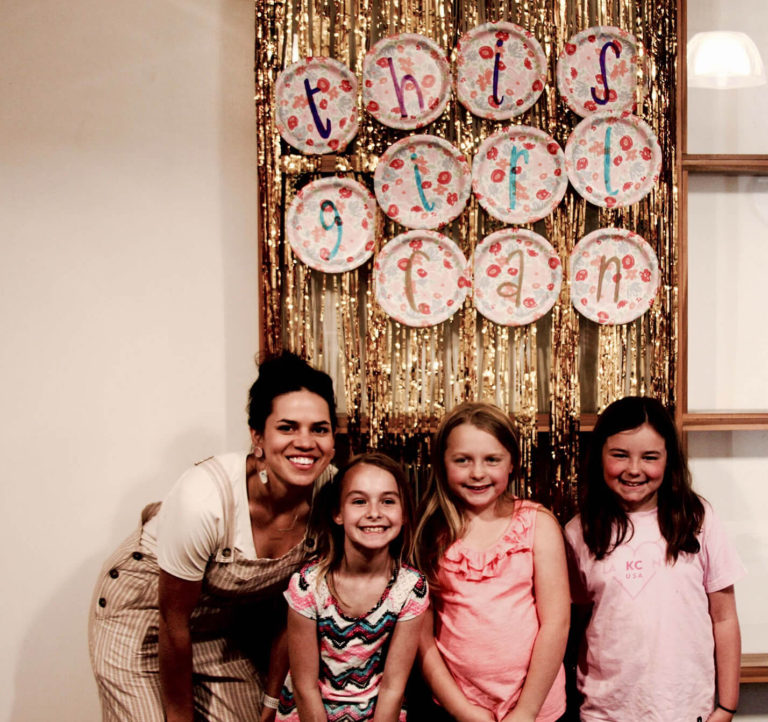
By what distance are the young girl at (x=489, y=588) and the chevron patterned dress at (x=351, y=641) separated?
0.35 feet

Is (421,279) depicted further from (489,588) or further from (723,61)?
(723,61)

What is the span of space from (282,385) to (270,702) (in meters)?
0.80

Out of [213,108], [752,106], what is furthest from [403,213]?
[752,106]

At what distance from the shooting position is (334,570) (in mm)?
1617

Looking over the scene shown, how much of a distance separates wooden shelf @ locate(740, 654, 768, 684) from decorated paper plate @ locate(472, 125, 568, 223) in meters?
1.43

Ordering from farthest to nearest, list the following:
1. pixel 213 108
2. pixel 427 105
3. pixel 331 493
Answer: pixel 213 108
pixel 427 105
pixel 331 493

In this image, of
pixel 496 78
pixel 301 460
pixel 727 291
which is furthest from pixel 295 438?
pixel 727 291

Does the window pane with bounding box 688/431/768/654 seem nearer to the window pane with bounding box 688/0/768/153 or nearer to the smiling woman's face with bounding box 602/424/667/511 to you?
the smiling woman's face with bounding box 602/424/667/511

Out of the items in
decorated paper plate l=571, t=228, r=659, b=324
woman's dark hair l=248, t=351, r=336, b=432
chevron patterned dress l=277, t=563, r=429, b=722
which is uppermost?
decorated paper plate l=571, t=228, r=659, b=324

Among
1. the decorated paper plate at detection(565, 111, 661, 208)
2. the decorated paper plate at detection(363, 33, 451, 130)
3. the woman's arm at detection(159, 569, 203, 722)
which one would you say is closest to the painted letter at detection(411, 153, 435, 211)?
the decorated paper plate at detection(363, 33, 451, 130)

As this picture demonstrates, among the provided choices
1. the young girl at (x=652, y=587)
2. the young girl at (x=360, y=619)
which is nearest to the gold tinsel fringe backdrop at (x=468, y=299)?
the young girl at (x=652, y=587)

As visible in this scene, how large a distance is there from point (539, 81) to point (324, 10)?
63cm

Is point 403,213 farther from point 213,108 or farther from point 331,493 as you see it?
point 331,493

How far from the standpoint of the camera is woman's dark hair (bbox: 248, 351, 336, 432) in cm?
161
